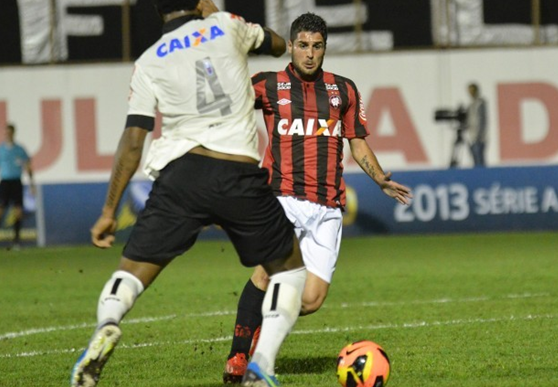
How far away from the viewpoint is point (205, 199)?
5.79 metres

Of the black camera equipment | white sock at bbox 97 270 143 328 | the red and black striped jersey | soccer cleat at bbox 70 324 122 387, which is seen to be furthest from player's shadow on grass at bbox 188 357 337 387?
the black camera equipment

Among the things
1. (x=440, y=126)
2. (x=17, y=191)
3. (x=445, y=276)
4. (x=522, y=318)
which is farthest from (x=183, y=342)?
(x=440, y=126)

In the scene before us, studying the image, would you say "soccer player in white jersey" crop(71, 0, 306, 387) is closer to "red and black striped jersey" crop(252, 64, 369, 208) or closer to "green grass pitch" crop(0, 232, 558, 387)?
"green grass pitch" crop(0, 232, 558, 387)

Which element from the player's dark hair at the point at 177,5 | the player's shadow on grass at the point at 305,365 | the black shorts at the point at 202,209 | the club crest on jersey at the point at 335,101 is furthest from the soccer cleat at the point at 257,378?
the club crest on jersey at the point at 335,101

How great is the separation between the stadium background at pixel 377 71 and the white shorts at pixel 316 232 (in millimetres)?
18022

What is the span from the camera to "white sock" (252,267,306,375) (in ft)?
19.5

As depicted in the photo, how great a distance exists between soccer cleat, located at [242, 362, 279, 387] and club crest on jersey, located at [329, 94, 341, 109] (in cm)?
220

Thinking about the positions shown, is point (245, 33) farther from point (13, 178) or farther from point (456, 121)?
point (456, 121)

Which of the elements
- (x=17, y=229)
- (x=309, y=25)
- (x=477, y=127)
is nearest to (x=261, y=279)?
(x=309, y=25)

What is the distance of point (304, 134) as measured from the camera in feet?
24.8

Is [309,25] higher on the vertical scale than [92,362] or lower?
higher

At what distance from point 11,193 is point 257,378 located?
577 inches

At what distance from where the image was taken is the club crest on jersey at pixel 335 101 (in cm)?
755

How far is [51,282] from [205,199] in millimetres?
9014
